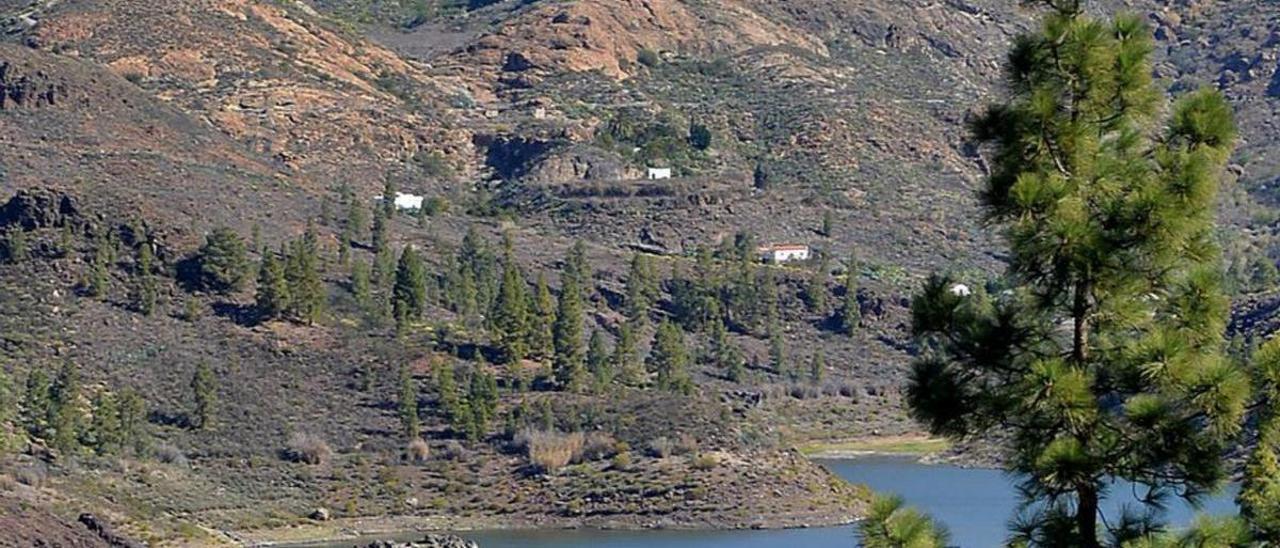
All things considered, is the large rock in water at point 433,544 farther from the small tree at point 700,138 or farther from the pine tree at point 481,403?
the small tree at point 700,138

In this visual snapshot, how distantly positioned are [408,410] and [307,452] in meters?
3.26

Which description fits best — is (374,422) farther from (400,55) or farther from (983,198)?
(983,198)

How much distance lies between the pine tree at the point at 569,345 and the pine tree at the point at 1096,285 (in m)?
72.2

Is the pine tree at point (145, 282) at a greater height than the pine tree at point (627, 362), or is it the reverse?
the pine tree at point (145, 282)

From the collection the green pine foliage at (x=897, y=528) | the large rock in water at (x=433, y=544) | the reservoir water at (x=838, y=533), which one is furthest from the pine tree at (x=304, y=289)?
the green pine foliage at (x=897, y=528)

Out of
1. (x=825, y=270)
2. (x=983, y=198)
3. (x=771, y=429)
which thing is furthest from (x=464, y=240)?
(x=983, y=198)

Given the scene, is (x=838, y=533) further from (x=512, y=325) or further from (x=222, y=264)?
(x=222, y=264)

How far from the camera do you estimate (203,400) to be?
8531cm

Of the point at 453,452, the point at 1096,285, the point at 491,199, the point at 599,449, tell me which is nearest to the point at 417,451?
the point at 453,452

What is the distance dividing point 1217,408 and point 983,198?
2.02 metres

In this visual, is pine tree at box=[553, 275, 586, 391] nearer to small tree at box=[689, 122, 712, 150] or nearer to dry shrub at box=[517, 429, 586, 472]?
dry shrub at box=[517, 429, 586, 472]

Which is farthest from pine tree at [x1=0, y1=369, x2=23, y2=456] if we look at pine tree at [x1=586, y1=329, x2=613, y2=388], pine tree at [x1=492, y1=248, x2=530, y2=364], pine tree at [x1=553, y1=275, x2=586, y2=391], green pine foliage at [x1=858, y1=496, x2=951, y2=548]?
green pine foliage at [x1=858, y1=496, x2=951, y2=548]

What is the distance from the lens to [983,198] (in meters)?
17.5

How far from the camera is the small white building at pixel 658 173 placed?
130 m
